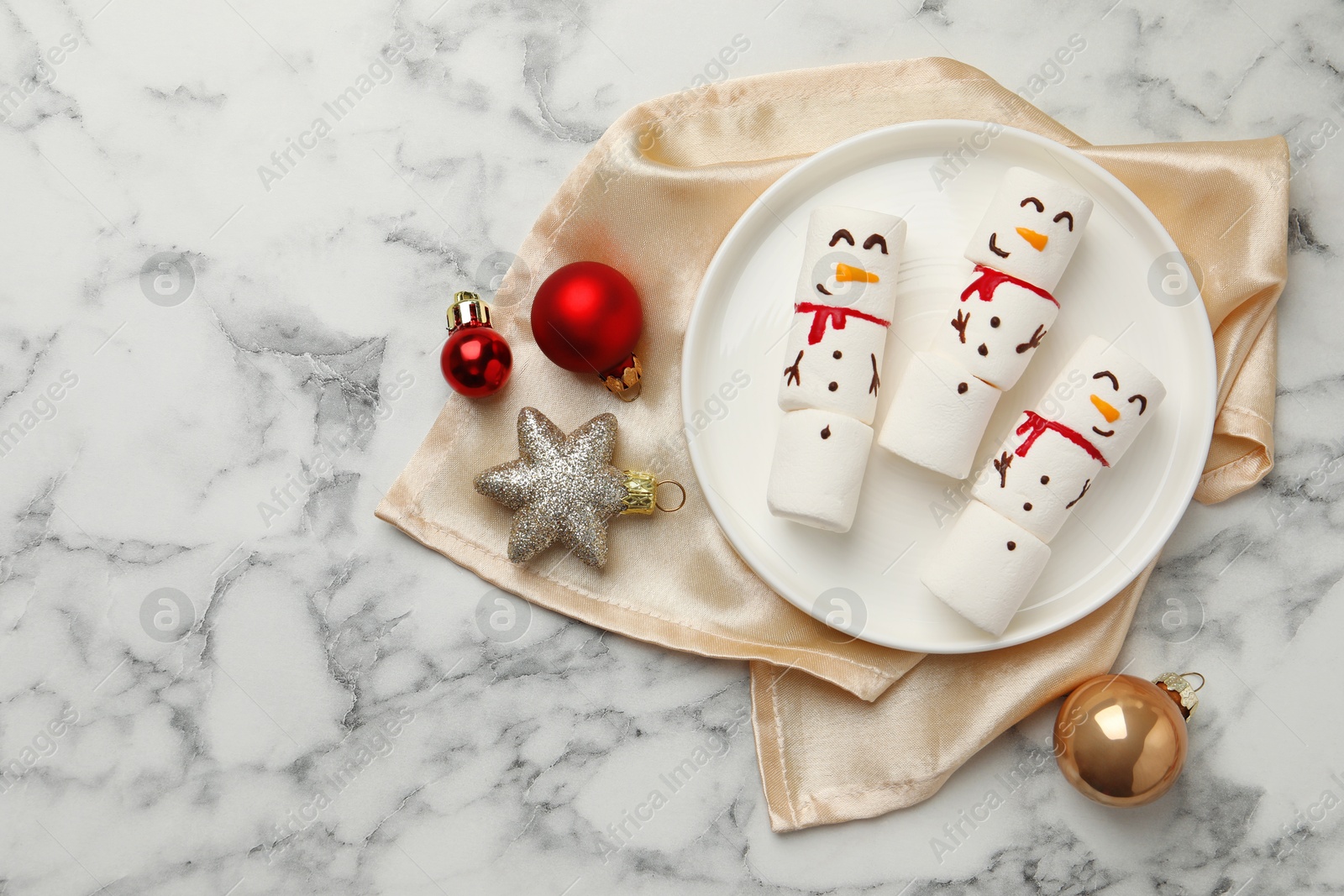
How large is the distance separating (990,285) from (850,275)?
0.25 meters

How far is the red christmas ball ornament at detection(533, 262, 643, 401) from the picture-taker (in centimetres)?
141

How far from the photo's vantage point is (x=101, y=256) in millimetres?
1657

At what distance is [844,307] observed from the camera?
1.38m

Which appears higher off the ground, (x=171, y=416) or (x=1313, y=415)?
(x=171, y=416)

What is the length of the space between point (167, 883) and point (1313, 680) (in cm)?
236

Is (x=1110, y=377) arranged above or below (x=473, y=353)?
below

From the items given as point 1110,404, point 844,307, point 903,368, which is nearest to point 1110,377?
point 1110,404

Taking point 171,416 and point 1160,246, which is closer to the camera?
point 1160,246

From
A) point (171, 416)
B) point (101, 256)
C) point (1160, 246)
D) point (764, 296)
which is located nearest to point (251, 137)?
point (101, 256)

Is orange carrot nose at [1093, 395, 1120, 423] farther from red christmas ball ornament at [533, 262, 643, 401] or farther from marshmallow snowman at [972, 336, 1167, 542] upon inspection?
red christmas ball ornament at [533, 262, 643, 401]

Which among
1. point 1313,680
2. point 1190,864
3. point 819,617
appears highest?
point 819,617

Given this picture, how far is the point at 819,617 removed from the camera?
1.50 meters

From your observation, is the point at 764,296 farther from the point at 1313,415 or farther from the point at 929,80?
the point at 1313,415

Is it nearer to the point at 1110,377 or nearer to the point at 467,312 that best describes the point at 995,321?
the point at 1110,377
